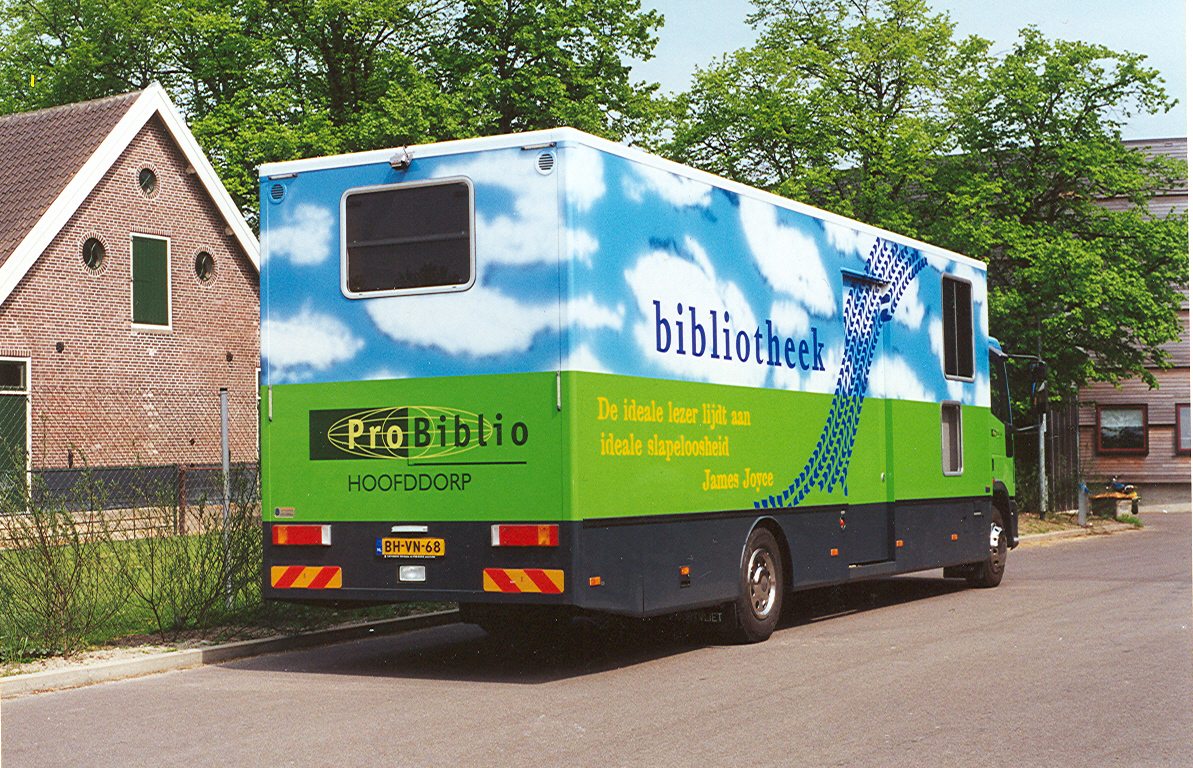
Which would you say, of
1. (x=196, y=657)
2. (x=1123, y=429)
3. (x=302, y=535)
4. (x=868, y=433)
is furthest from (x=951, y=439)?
(x=1123, y=429)

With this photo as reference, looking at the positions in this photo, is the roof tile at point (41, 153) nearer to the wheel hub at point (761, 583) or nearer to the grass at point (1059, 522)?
the wheel hub at point (761, 583)

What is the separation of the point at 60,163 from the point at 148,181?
169 cm

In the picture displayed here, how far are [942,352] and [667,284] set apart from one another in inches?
220

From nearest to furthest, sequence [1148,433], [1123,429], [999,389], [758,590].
A: 1. [758,590]
2. [999,389]
3. [1148,433]
4. [1123,429]

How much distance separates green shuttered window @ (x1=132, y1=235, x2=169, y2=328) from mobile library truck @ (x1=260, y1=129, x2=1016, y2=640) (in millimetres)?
17401

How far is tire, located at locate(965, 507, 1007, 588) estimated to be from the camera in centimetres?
1541

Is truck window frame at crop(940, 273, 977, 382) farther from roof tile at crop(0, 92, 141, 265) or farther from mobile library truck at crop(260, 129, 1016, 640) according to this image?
roof tile at crop(0, 92, 141, 265)

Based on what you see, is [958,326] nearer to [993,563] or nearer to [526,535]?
[993,563]

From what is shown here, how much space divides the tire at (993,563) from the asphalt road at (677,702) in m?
2.78

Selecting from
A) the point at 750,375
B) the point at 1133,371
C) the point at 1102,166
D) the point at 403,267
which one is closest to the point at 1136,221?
the point at 1102,166

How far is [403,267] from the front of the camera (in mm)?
9469

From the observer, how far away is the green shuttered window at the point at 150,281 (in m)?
26.3

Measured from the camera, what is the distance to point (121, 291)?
84.9 feet

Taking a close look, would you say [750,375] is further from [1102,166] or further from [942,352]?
[1102,166]
